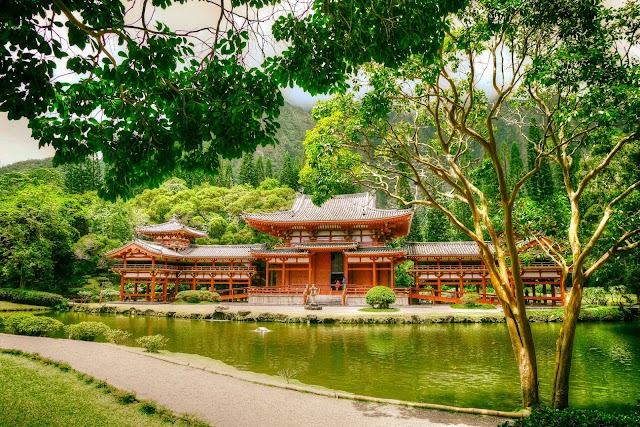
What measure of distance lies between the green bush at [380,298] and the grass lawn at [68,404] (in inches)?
662

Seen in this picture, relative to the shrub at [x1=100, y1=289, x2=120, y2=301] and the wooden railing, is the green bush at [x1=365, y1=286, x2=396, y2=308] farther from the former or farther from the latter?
the shrub at [x1=100, y1=289, x2=120, y2=301]

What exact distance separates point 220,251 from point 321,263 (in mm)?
8788

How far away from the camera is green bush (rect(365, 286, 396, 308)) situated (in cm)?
2244

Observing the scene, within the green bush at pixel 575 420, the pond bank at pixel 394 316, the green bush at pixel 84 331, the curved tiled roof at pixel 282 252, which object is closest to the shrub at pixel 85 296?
the pond bank at pixel 394 316

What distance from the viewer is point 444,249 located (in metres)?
27.7

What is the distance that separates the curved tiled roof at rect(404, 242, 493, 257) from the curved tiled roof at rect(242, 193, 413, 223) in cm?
288

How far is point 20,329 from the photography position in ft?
43.1

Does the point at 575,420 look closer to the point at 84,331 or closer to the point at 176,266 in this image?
the point at 84,331

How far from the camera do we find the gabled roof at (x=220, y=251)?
3138 centimetres

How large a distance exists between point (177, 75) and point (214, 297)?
2518cm

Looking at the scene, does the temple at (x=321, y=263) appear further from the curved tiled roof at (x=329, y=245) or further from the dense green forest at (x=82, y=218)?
the dense green forest at (x=82, y=218)

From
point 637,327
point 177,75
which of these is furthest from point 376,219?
point 177,75

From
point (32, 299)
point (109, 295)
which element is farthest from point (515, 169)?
point (32, 299)

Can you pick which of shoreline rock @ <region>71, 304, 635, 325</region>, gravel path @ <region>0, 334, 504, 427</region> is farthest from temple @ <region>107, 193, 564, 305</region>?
gravel path @ <region>0, 334, 504, 427</region>
